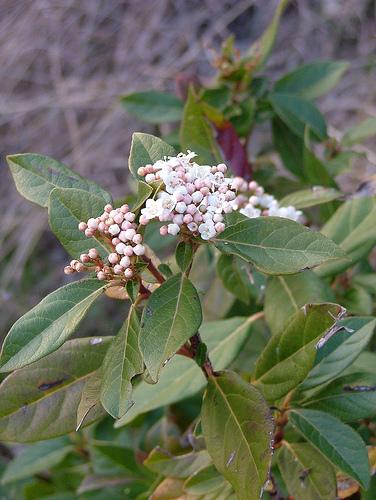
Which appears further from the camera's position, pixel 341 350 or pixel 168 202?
pixel 341 350

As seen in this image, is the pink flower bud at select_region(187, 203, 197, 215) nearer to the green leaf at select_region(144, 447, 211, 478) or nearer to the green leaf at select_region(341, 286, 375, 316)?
the green leaf at select_region(144, 447, 211, 478)

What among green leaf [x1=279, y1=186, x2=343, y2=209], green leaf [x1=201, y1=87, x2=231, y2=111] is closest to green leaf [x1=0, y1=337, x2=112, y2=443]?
green leaf [x1=279, y1=186, x2=343, y2=209]

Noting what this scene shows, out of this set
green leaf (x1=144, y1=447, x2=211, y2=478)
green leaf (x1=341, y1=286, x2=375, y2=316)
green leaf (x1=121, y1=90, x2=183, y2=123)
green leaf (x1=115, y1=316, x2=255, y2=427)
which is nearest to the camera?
green leaf (x1=144, y1=447, x2=211, y2=478)

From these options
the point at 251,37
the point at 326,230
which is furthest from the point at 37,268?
the point at 326,230

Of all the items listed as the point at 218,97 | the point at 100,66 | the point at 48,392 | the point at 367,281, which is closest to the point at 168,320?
the point at 48,392

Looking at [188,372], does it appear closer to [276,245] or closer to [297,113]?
[276,245]

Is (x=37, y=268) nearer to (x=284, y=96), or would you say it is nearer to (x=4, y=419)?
(x=284, y=96)

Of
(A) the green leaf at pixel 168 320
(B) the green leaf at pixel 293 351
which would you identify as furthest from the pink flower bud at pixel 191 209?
(B) the green leaf at pixel 293 351
